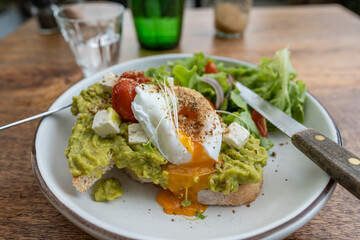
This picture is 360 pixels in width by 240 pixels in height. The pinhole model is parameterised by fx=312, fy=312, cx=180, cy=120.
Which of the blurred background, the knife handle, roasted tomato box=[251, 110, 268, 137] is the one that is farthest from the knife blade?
the blurred background

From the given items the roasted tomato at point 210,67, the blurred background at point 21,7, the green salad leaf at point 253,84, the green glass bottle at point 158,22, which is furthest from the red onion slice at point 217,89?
the blurred background at point 21,7

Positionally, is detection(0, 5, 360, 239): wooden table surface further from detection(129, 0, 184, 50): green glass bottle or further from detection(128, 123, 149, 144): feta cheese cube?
detection(128, 123, 149, 144): feta cheese cube

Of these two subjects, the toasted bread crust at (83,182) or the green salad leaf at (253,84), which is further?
the green salad leaf at (253,84)

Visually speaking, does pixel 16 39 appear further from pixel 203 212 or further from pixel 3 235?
pixel 203 212

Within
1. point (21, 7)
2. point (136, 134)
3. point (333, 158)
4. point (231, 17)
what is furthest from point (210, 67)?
point (21, 7)

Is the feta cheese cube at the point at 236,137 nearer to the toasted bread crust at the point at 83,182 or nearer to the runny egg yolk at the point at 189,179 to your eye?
the runny egg yolk at the point at 189,179

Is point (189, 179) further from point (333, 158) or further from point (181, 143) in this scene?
point (333, 158)

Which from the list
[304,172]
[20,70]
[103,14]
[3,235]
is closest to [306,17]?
[103,14]
